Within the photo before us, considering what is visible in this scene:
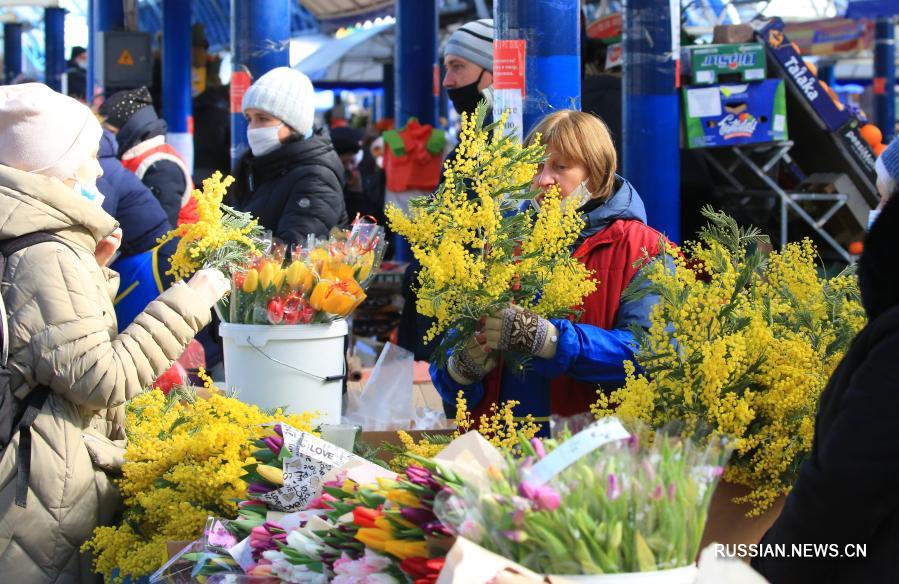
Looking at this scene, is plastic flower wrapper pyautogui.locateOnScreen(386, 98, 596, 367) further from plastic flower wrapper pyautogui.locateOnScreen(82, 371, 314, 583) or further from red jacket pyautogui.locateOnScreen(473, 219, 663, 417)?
plastic flower wrapper pyautogui.locateOnScreen(82, 371, 314, 583)

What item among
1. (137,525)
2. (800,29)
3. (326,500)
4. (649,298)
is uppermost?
(800,29)

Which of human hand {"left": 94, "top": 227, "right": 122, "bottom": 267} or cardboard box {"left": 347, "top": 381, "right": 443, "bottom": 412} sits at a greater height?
human hand {"left": 94, "top": 227, "right": 122, "bottom": 267}

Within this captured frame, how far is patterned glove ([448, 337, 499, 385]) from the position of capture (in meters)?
2.98

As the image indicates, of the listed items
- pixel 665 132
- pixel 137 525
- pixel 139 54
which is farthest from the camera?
pixel 139 54

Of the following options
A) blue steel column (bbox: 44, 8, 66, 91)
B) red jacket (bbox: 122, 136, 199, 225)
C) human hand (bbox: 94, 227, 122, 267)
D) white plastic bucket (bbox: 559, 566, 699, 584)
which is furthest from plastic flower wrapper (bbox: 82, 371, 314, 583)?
blue steel column (bbox: 44, 8, 66, 91)

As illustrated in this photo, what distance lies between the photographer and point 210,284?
125 inches

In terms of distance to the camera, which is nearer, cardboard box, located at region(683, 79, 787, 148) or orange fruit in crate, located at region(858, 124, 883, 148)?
cardboard box, located at region(683, 79, 787, 148)

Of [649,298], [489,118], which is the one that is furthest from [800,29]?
[649,298]

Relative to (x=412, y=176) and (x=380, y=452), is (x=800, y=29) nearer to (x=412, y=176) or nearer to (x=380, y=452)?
(x=412, y=176)

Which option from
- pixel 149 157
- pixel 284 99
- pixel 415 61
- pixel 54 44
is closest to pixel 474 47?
pixel 284 99

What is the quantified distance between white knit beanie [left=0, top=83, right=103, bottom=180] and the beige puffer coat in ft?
0.36

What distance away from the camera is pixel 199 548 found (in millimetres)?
2564

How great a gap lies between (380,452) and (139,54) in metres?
8.44

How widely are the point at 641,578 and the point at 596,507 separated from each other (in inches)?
4.6
